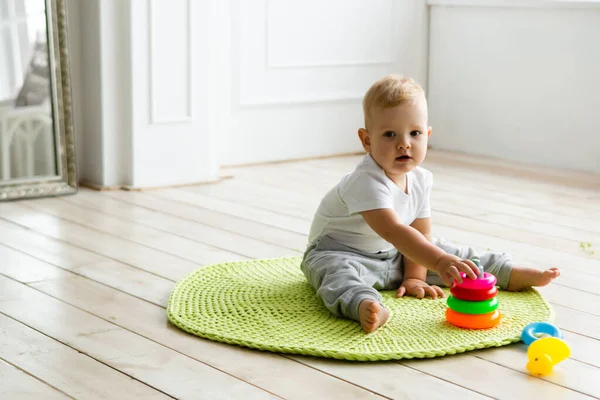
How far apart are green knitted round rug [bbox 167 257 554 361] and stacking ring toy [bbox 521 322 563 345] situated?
0.8 inches

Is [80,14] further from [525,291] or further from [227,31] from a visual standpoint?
[525,291]

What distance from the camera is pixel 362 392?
1.38 m

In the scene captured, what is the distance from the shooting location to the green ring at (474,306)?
5.31 ft

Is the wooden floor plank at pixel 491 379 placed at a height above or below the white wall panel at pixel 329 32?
below

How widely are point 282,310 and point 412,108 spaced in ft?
1.49

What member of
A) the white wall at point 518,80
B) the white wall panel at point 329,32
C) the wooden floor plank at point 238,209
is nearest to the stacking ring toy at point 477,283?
the wooden floor plank at point 238,209

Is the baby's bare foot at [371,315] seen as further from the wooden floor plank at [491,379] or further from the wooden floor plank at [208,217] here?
the wooden floor plank at [208,217]

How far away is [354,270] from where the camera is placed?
178cm

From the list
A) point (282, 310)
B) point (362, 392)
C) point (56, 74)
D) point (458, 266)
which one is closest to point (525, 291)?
point (458, 266)

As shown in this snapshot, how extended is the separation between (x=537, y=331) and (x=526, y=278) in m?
0.27

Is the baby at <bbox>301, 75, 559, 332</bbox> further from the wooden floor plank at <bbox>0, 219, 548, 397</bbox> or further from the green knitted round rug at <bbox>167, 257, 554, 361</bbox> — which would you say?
the wooden floor plank at <bbox>0, 219, 548, 397</bbox>

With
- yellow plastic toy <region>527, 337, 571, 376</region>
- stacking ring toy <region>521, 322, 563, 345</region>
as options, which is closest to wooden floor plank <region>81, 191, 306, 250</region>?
stacking ring toy <region>521, 322, 563, 345</region>

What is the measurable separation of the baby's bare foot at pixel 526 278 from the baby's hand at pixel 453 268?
0.29 meters

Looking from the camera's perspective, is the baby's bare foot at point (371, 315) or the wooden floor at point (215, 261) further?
the baby's bare foot at point (371, 315)
